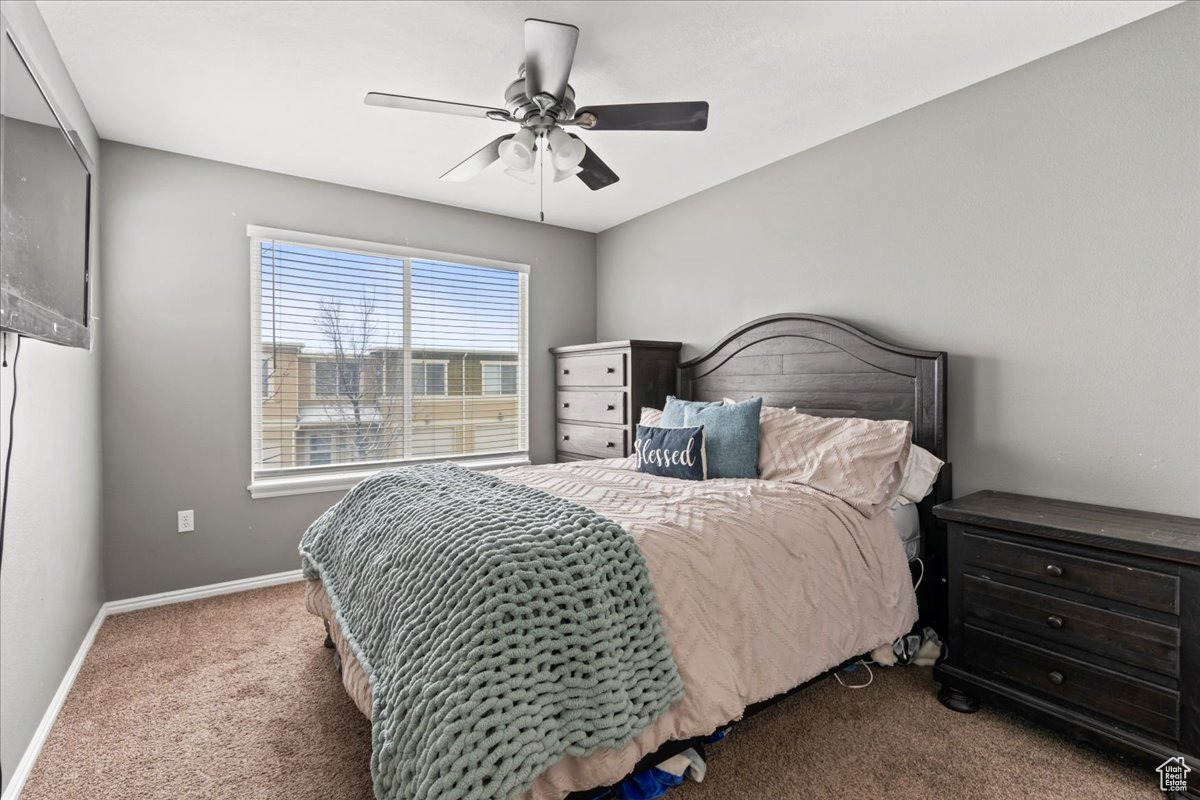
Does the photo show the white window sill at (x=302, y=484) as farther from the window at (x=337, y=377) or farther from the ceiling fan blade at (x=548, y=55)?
the ceiling fan blade at (x=548, y=55)

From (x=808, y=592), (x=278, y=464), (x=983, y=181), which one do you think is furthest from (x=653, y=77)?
(x=278, y=464)

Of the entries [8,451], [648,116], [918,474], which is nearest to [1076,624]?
[918,474]

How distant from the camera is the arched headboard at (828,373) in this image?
97.5 inches

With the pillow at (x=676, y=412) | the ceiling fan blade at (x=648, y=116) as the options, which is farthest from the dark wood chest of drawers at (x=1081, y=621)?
the ceiling fan blade at (x=648, y=116)

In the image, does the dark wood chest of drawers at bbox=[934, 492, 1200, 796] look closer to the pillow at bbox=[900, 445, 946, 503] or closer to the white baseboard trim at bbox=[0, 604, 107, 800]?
the pillow at bbox=[900, 445, 946, 503]

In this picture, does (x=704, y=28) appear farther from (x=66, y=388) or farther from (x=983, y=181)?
(x=66, y=388)

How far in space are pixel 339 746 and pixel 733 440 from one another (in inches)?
73.9

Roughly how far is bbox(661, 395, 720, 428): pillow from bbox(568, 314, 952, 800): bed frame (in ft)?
1.56

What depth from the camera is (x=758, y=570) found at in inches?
66.7

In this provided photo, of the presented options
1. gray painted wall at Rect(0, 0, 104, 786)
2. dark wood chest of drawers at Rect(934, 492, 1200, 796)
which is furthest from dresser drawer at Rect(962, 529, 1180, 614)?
gray painted wall at Rect(0, 0, 104, 786)

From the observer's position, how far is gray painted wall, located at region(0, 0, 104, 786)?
162cm

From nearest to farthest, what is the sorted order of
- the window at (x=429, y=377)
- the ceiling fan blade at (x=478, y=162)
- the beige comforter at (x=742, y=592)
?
the beige comforter at (x=742, y=592) → the ceiling fan blade at (x=478, y=162) → the window at (x=429, y=377)

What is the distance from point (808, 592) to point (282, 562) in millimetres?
3033

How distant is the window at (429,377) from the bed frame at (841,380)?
5.71 ft
